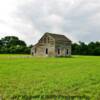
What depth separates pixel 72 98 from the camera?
7988 millimetres

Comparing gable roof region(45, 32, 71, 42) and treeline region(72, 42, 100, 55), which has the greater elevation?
gable roof region(45, 32, 71, 42)

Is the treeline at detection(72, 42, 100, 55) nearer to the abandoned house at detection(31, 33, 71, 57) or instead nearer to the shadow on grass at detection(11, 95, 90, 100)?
the abandoned house at detection(31, 33, 71, 57)

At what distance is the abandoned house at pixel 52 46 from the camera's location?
169 feet

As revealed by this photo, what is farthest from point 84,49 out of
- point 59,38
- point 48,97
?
point 48,97

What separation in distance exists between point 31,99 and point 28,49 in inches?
2423

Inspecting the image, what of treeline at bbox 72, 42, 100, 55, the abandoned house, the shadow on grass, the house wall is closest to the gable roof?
the abandoned house

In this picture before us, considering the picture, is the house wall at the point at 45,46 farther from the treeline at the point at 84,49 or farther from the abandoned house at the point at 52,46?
the treeline at the point at 84,49

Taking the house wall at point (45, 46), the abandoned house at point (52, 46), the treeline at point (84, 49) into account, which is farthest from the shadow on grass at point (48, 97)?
the treeline at point (84, 49)

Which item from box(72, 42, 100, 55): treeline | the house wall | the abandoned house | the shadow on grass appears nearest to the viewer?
the shadow on grass

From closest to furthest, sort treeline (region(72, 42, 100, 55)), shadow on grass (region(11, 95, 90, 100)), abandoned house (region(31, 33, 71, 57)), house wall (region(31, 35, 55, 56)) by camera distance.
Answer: shadow on grass (region(11, 95, 90, 100)) < abandoned house (region(31, 33, 71, 57)) < house wall (region(31, 35, 55, 56)) < treeline (region(72, 42, 100, 55))

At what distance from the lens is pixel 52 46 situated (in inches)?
2030

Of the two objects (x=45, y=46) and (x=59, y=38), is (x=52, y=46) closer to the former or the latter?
(x=45, y=46)

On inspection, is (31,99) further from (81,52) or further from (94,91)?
(81,52)

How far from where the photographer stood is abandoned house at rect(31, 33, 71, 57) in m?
51.5
